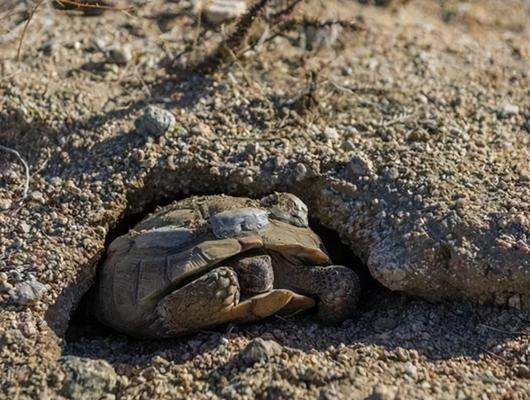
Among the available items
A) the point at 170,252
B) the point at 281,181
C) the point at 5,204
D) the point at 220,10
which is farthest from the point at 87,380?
the point at 220,10

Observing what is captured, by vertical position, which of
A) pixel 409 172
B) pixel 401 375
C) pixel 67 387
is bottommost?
pixel 67 387

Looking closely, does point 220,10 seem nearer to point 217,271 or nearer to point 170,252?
point 170,252

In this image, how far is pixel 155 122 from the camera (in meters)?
→ 5.07

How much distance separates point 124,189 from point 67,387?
1.27 metres

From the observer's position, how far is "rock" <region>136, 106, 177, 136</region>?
507cm

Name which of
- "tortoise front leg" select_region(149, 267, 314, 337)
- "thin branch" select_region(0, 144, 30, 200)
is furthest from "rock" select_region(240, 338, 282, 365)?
"thin branch" select_region(0, 144, 30, 200)

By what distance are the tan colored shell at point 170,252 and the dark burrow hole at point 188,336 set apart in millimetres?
101

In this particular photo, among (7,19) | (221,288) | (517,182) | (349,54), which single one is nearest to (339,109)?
(349,54)

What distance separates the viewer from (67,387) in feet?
12.9

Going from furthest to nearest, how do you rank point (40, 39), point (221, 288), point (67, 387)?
point (40, 39), point (221, 288), point (67, 387)

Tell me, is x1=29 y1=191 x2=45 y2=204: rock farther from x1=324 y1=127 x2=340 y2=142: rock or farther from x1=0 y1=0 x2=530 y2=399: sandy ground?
x1=324 y1=127 x2=340 y2=142: rock

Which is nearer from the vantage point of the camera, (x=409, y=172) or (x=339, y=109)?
(x=409, y=172)

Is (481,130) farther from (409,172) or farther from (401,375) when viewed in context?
(401,375)

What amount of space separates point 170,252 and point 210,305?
333mm
